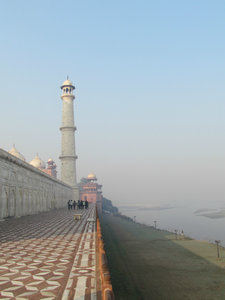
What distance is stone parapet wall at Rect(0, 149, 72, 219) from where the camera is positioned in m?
16.0

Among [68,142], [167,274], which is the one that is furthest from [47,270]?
[68,142]

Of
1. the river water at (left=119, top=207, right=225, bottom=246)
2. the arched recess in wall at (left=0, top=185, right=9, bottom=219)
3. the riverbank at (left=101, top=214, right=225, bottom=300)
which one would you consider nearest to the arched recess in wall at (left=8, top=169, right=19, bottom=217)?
the arched recess in wall at (left=0, top=185, right=9, bottom=219)

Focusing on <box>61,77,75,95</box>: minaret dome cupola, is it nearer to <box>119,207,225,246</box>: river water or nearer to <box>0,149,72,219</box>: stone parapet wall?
<box>0,149,72,219</box>: stone parapet wall

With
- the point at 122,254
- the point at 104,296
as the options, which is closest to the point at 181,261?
the point at 122,254

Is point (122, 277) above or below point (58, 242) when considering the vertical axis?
below

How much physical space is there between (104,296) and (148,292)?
6565 mm

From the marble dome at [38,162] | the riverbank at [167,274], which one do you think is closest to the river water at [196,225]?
the riverbank at [167,274]

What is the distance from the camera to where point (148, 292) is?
344 inches

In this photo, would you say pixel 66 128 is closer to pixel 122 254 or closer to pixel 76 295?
pixel 122 254

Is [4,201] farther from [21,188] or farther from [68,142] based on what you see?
[68,142]

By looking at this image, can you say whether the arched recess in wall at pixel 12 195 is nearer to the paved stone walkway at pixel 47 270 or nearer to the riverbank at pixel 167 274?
the riverbank at pixel 167 274

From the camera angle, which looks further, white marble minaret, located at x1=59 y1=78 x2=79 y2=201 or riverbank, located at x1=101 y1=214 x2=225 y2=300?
white marble minaret, located at x1=59 y1=78 x2=79 y2=201

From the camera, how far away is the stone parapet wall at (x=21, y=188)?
16.0 meters

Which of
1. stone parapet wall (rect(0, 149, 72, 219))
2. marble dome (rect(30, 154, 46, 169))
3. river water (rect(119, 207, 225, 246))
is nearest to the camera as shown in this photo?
stone parapet wall (rect(0, 149, 72, 219))
